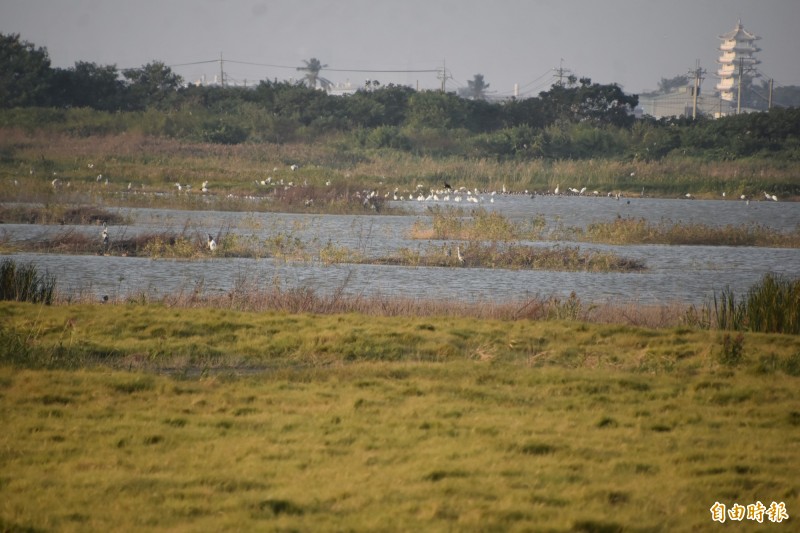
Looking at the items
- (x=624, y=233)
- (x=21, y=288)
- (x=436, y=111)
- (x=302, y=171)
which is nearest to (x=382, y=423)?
(x=21, y=288)

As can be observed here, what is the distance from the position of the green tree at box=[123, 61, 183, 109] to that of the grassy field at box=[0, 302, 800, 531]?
77.0 metres

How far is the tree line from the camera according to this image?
A: 80125 millimetres

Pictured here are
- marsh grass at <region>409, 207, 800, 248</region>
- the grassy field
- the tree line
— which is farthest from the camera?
the tree line

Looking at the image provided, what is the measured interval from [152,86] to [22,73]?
11.8m

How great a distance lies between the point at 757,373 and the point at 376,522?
8.19 metres

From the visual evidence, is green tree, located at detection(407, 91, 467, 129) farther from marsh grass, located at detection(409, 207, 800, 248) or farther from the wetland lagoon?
the wetland lagoon

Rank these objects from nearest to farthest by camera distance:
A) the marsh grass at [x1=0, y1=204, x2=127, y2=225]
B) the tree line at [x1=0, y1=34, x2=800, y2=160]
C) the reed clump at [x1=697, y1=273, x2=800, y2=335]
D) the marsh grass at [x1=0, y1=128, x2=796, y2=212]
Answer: the reed clump at [x1=697, y1=273, x2=800, y2=335]
the marsh grass at [x1=0, y1=204, x2=127, y2=225]
the marsh grass at [x1=0, y1=128, x2=796, y2=212]
the tree line at [x1=0, y1=34, x2=800, y2=160]

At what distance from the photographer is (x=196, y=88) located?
9644cm

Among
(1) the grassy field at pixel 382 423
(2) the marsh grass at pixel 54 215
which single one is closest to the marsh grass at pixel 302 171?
(2) the marsh grass at pixel 54 215

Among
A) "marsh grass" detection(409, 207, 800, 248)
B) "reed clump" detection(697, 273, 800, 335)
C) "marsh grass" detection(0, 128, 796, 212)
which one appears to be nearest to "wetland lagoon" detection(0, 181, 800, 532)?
"reed clump" detection(697, 273, 800, 335)

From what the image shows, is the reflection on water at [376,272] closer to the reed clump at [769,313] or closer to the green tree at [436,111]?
the reed clump at [769,313]

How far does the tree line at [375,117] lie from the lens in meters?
80.1

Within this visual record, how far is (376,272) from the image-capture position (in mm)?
29453

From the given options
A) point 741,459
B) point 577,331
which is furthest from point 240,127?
point 741,459
